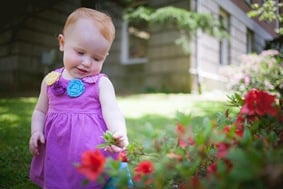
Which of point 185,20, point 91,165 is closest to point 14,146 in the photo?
point 91,165

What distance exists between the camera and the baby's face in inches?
54.0

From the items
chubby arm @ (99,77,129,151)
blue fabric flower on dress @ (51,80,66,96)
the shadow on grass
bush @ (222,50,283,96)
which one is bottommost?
the shadow on grass

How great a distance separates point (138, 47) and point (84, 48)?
763 cm

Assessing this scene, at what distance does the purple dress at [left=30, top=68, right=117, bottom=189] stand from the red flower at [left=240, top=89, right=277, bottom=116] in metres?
0.66

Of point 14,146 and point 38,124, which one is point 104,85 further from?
point 14,146

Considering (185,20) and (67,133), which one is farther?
(185,20)

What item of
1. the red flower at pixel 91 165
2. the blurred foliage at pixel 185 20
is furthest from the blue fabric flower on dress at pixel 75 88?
the blurred foliage at pixel 185 20

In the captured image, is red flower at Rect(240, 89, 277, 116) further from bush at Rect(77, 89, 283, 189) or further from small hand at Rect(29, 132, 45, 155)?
small hand at Rect(29, 132, 45, 155)

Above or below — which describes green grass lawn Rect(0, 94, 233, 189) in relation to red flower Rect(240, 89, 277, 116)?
below

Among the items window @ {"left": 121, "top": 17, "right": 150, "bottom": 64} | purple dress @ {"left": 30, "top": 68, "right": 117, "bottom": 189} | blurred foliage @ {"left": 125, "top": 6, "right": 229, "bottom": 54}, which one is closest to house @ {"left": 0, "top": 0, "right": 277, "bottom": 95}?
window @ {"left": 121, "top": 17, "right": 150, "bottom": 64}

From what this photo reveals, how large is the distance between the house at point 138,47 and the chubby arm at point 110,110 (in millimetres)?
580

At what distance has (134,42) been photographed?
9.06 meters

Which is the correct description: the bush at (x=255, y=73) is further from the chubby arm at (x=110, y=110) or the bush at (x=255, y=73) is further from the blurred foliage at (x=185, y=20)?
the chubby arm at (x=110, y=110)

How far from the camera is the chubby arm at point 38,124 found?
55.1 inches
